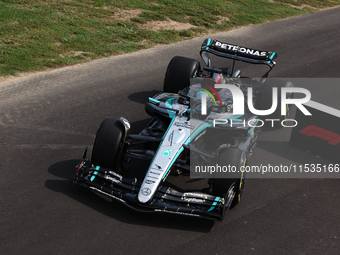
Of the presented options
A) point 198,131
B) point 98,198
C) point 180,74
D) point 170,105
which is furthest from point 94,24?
point 98,198

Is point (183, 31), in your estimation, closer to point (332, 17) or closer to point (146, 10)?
point (146, 10)

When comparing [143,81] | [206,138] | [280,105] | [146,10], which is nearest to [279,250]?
[206,138]

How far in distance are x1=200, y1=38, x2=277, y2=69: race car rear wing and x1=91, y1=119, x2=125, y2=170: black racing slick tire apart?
336 centimetres

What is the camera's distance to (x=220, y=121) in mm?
7473

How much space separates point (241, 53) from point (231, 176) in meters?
3.52

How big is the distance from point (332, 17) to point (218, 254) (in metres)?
14.2

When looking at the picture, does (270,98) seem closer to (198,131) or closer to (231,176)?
(198,131)

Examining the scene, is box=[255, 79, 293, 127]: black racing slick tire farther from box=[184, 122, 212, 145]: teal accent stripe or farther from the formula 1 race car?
box=[184, 122, 212, 145]: teal accent stripe

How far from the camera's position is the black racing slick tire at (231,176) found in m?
6.05

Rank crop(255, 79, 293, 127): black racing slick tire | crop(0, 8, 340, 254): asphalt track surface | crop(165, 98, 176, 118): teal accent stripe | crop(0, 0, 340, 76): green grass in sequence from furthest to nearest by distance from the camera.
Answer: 1. crop(0, 0, 340, 76): green grass
2. crop(255, 79, 293, 127): black racing slick tire
3. crop(165, 98, 176, 118): teal accent stripe
4. crop(0, 8, 340, 254): asphalt track surface

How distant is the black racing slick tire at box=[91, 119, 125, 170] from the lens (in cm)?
652

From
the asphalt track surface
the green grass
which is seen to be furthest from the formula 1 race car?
the green grass

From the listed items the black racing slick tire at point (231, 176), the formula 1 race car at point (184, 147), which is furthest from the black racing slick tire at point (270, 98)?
the black racing slick tire at point (231, 176)

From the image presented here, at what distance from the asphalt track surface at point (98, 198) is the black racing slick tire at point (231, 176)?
0.43 meters
